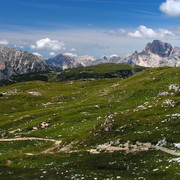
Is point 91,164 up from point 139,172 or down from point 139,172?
down

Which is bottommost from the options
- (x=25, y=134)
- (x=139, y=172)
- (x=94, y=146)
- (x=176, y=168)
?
(x=25, y=134)

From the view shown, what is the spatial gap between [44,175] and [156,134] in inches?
790

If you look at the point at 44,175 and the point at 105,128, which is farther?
the point at 105,128

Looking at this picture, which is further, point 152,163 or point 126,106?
point 126,106

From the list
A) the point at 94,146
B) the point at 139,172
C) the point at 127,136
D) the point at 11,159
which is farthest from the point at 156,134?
the point at 11,159

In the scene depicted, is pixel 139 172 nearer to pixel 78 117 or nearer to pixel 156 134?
pixel 156 134

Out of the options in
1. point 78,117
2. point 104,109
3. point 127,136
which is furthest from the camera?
point 104,109

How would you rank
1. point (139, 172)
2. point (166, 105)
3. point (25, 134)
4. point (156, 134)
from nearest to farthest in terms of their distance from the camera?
point (139, 172) → point (156, 134) → point (166, 105) → point (25, 134)

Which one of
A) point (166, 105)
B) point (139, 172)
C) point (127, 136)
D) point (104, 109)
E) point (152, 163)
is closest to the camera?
point (139, 172)

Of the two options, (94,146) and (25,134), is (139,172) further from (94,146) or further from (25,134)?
(25,134)

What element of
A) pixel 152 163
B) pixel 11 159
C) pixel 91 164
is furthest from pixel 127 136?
pixel 11 159

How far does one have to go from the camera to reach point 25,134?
7062 centimetres

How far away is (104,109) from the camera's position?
85062 mm

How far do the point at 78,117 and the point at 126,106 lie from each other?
17.0 m
